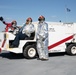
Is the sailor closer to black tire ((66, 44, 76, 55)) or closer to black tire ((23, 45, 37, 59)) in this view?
black tire ((23, 45, 37, 59))

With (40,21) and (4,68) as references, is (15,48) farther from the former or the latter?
(4,68)

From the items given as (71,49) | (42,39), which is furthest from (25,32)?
(71,49)

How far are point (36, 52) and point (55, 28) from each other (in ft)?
5.09

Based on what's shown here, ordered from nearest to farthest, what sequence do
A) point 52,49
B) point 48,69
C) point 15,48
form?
point 48,69, point 15,48, point 52,49

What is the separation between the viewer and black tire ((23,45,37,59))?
440 inches

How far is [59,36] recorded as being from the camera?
39.9ft

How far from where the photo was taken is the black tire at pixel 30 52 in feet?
36.7

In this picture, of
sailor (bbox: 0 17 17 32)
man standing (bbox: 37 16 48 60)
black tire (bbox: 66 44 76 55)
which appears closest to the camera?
man standing (bbox: 37 16 48 60)

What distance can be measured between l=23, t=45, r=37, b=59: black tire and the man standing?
0.34 m

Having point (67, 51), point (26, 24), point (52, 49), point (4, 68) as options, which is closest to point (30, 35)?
point (26, 24)

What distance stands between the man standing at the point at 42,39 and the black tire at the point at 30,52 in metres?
0.34

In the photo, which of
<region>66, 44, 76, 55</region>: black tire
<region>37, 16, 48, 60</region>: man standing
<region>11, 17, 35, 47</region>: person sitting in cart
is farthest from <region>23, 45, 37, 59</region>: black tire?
<region>66, 44, 76, 55</region>: black tire

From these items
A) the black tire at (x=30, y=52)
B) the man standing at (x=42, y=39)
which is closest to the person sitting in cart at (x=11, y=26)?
the black tire at (x=30, y=52)

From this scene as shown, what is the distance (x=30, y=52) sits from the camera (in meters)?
11.3
